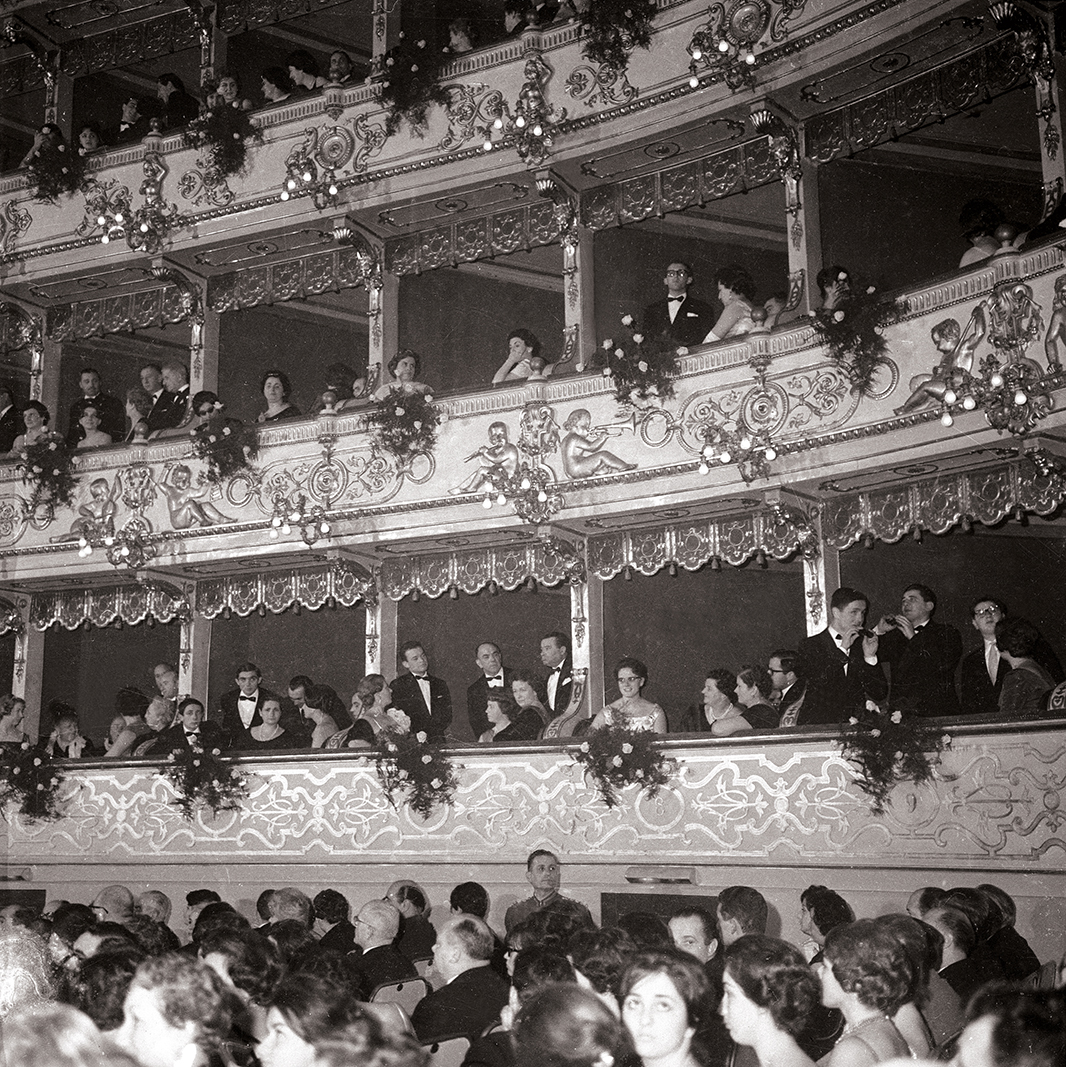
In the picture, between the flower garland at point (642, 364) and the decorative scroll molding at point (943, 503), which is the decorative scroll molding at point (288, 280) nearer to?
the flower garland at point (642, 364)

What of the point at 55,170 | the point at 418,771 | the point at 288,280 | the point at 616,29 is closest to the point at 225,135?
the point at 288,280

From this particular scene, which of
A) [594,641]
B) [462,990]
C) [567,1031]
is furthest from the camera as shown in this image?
[594,641]

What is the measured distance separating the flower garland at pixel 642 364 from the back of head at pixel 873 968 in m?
7.65

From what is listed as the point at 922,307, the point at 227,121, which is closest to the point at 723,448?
the point at 922,307

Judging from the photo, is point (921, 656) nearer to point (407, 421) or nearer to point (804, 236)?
point (804, 236)

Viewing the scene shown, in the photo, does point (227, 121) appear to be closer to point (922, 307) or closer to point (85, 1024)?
point (922, 307)

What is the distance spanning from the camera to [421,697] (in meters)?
12.6

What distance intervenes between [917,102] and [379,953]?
817cm

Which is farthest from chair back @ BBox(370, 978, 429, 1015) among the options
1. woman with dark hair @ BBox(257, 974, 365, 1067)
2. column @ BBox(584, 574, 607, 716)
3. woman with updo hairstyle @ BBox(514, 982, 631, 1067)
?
column @ BBox(584, 574, 607, 716)

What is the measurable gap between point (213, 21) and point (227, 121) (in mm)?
2125

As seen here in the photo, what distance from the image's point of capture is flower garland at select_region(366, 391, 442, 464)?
12.9 metres

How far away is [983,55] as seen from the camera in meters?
10.5

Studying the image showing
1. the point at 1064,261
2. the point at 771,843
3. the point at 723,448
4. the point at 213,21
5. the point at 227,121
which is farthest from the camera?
the point at 213,21

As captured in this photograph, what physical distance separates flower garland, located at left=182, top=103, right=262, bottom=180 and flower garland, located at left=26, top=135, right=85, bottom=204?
63.1 inches
